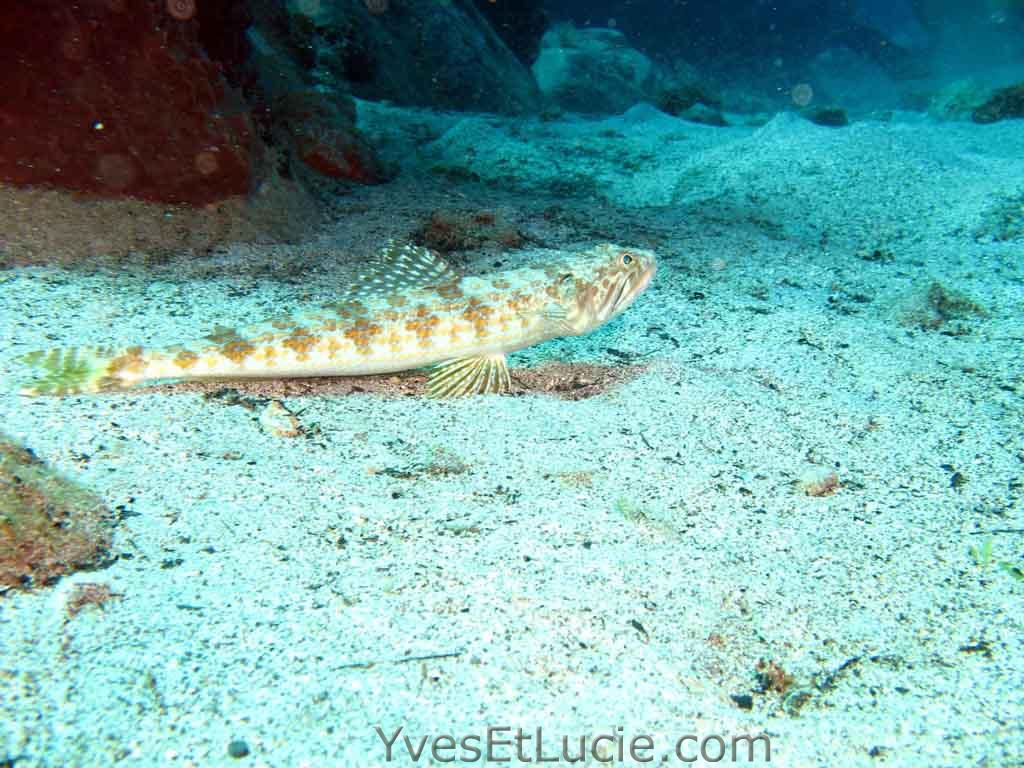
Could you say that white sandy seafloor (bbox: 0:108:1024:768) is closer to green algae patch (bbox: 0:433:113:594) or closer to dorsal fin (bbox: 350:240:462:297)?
green algae patch (bbox: 0:433:113:594)

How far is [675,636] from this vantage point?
87.6 inches

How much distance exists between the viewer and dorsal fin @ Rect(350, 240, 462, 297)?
4.22 metres

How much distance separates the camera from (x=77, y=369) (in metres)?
3.36

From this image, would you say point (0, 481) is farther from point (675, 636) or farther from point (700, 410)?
point (700, 410)

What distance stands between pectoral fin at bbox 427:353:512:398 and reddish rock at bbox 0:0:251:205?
3.79 metres

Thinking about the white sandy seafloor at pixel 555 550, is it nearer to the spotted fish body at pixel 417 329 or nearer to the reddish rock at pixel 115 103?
the spotted fish body at pixel 417 329

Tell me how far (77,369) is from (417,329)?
201 centimetres

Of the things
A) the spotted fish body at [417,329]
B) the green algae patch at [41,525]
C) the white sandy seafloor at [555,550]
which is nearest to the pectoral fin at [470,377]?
the spotted fish body at [417,329]

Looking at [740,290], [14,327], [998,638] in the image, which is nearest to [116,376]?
[14,327]

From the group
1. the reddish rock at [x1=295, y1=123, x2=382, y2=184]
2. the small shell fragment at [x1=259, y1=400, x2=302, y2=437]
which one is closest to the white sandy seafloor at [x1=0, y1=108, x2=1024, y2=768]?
the small shell fragment at [x1=259, y1=400, x2=302, y2=437]

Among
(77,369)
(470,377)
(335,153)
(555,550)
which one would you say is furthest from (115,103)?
(555,550)

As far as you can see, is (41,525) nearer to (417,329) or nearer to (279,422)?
(279,422)

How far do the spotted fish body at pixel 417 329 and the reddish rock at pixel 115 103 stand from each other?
9.84ft

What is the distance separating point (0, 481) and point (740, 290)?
18.9ft
